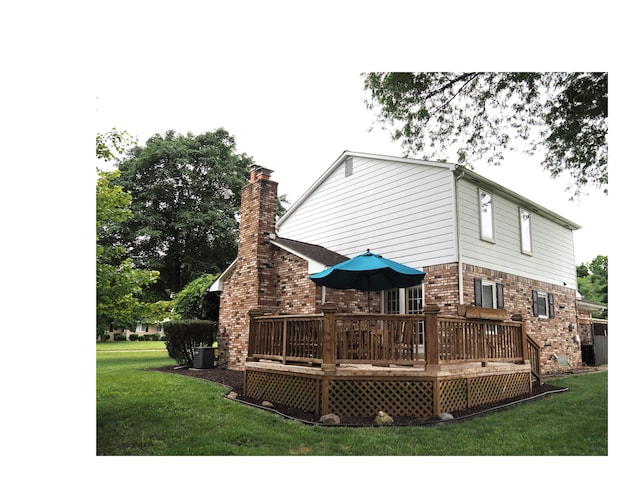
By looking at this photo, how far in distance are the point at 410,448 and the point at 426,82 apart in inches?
209

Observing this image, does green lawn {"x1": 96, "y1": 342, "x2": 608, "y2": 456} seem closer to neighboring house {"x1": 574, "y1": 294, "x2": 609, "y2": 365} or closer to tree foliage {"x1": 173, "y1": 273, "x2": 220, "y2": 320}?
tree foliage {"x1": 173, "y1": 273, "x2": 220, "y2": 320}

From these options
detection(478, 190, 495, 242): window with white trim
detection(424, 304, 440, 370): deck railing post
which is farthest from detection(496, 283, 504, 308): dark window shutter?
detection(424, 304, 440, 370): deck railing post

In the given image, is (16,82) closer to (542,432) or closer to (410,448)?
(410,448)

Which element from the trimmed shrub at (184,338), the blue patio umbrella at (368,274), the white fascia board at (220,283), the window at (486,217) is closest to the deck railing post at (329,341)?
the blue patio umbrella at (368,274)

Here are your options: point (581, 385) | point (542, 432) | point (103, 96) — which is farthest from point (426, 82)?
point (581, 385)

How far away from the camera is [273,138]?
9906 mm

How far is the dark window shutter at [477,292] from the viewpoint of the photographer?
8.67m

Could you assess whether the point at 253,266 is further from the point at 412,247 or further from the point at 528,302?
the point at 528,302

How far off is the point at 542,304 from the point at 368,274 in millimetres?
6285

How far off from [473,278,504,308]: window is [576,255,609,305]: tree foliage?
23.2ft

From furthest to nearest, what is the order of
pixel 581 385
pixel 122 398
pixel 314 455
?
pixel 581 385
pixel 122 398
pixel 314 455

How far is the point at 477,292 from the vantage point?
875cm

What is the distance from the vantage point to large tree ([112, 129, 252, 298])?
546 inches

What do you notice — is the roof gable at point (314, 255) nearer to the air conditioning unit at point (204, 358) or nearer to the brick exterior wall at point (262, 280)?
the brick exterior wall at point (262, 280)
